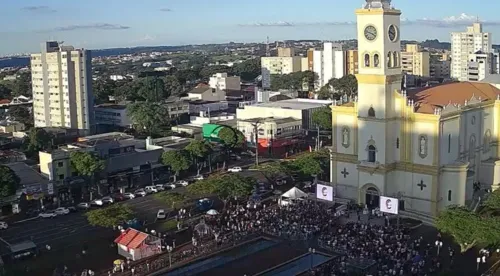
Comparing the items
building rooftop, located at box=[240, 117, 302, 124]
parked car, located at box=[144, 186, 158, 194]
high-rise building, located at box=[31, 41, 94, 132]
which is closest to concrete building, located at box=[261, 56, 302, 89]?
high-rise building, located at box=[31, 41, 94, 132]

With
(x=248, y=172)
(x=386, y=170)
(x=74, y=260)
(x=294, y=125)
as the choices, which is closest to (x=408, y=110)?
(x=386, y=170)

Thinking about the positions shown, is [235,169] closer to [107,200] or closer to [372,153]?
[107,200]

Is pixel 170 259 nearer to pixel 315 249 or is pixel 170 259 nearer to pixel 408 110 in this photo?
pixel 315 249

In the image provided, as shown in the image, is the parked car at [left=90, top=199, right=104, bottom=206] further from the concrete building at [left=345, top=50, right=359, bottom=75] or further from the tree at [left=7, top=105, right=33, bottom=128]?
the concrete building at [left=345, top=50, right=359, bottom=75]

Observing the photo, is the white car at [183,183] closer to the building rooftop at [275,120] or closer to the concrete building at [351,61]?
the building rooftop at [275,120]

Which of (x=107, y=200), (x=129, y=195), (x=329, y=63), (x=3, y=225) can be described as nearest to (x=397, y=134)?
(x=129, y=195)
